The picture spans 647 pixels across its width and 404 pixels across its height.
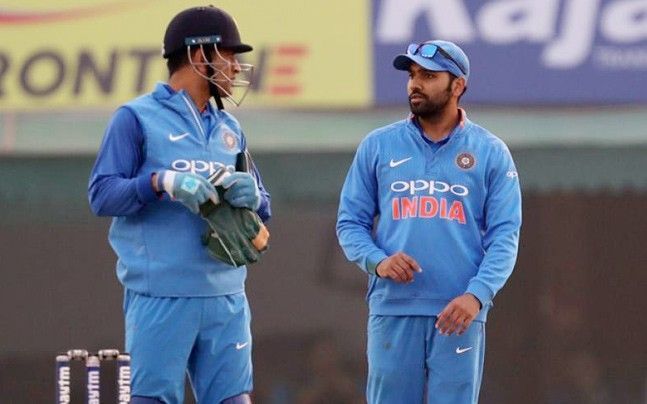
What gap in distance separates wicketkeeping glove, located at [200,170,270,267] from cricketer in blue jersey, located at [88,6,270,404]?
3 cm

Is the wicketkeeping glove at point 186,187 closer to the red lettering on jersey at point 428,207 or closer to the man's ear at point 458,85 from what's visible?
the red lettering on jersey at point 428,207

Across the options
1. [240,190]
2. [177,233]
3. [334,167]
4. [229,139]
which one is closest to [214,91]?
[229,139]

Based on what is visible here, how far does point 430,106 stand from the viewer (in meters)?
6.81

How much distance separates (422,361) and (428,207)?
54 centimetres

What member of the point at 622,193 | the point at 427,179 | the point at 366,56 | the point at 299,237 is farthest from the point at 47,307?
the point at 427,179

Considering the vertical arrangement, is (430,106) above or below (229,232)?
above

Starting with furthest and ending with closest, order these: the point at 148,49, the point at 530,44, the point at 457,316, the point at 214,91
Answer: the point at 530,44, the point at 148,49, the point at 457,316, the point at 214,91

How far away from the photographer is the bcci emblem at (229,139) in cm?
640

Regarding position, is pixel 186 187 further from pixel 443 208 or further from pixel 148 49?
pixel 148 49

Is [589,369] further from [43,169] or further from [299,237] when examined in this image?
[43,169]

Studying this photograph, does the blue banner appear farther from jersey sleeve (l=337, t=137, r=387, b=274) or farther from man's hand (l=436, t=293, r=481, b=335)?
man's hand (l=436, t=293, r=481, b=335)

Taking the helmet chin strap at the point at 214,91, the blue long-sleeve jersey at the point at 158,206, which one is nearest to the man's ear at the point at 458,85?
the helmet chin strap at the point at 214,91

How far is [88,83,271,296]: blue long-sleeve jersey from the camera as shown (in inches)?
244

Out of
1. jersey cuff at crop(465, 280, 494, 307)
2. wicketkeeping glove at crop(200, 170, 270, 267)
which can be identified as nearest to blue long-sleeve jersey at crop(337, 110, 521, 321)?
jersey cuff at crop(465, 280, 494, 307)
